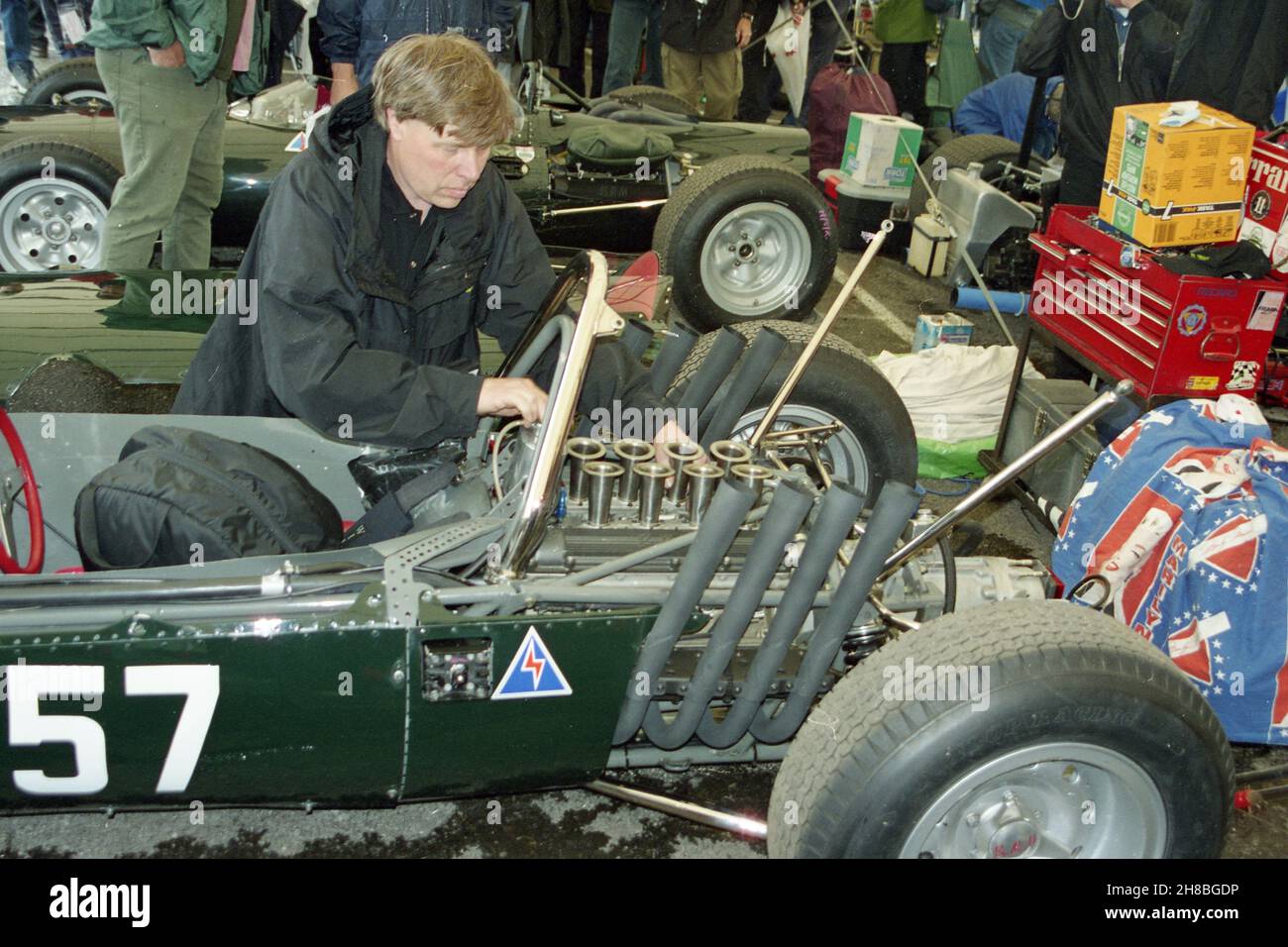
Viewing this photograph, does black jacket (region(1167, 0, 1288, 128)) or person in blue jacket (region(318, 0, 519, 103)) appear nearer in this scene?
black jacket (region(1167, 0, 1288, 128))

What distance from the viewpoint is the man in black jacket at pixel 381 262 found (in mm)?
2793

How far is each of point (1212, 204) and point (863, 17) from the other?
22.4 ft

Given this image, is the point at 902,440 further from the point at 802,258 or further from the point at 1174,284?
the point at 802,258

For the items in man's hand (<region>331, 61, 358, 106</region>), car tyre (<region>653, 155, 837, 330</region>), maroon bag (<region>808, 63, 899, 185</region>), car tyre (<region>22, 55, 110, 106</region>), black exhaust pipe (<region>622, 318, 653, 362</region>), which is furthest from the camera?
maroon bag (<region>808, 63, 899, 185</region>)

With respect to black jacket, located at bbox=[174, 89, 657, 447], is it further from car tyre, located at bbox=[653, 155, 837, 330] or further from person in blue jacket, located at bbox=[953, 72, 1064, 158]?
person in blue jacket, located at bbox=[953, 72, 1064, 158]

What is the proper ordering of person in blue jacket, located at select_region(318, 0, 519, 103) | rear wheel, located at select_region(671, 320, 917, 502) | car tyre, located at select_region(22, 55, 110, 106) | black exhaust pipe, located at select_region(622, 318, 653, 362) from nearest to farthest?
1. black exhaust pipe, located at select_region(622, 318, 653, 362)
2. rear wheel, located at select_region(671, 320, 917, 502)
3. person in blue jacket, located at select_region(318, 0, 519, 103)
4. car tyre, located at select_region(22, 55, 110, 106)

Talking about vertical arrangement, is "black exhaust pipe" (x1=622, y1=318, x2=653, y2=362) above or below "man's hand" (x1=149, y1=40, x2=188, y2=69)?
below

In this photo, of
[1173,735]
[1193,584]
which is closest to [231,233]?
[1193,584]

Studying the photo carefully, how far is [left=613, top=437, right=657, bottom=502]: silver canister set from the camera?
272 centimetres

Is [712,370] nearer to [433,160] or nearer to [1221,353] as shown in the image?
[433,160]

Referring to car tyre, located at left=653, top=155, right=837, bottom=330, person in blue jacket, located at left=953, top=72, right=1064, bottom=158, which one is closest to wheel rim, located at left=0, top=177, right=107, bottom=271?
car tyre, located at left=653, top=155, right=837, bottom=330

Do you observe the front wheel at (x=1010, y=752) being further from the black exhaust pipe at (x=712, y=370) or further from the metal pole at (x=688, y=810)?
the black exhaust pipe at (x=712, y=370)

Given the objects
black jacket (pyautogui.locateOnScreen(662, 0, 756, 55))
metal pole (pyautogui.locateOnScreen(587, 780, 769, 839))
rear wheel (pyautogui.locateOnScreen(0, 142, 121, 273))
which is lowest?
metal pole (pyautogui.locateOnScreen(587, 780, 769, 839))

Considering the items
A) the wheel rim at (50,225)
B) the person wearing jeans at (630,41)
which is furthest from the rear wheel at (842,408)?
the person wearing jeans at (630,41)
